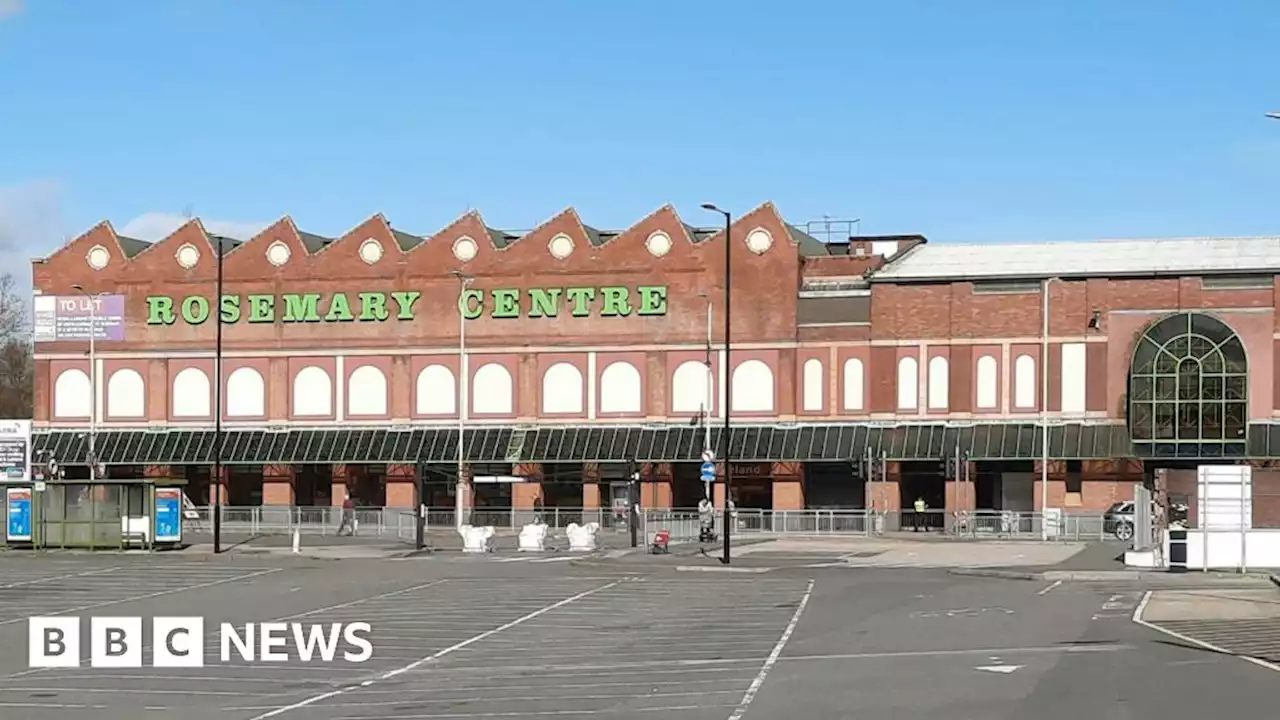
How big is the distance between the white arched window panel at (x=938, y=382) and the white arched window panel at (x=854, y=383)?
293cm

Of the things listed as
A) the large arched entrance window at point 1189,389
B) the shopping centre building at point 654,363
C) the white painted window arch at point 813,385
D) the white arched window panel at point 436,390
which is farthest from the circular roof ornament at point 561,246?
the large arched entrance window at point 1189,389

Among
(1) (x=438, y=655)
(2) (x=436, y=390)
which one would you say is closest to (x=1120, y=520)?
(2) (x=436, y=390)

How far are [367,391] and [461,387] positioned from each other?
552 centimetres

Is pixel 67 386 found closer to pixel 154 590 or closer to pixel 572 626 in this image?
pixel 154 590

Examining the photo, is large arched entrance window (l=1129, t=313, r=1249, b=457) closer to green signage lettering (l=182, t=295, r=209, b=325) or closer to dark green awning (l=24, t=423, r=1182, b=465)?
dark green awning (l=24, t=423, r=1182, b=465)

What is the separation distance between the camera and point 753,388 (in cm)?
7625

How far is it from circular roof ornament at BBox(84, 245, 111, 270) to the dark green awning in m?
8.16

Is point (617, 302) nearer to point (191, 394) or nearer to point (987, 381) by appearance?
point (987, 381)

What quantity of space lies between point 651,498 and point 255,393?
19.8m

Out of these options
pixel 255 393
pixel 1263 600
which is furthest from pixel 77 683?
pixel 255 393

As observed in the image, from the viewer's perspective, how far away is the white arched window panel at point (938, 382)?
73.9 meters

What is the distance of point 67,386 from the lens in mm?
83375

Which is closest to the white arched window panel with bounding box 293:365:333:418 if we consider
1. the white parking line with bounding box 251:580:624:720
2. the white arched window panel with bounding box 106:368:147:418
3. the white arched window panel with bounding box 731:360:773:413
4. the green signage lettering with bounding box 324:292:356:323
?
the green signage lettering with bounding box 324:292:356:323

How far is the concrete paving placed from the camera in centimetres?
1981
